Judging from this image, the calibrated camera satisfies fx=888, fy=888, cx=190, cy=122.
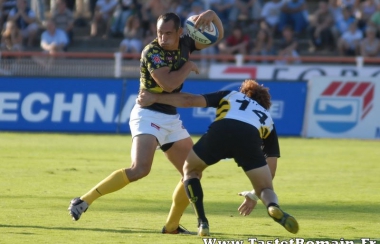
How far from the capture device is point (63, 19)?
27.1m

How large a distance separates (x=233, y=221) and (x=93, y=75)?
13897mm

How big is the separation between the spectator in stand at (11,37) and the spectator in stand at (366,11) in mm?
9986

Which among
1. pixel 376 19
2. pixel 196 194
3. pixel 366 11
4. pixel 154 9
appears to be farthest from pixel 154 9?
pixel 196 194

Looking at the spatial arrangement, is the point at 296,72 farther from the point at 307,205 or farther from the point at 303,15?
the point at 307,205

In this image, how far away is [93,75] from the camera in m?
22.8

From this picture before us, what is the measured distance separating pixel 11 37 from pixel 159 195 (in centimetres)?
1586

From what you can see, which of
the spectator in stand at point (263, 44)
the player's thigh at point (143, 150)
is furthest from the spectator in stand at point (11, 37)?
the player's thigh at point (143, 150)

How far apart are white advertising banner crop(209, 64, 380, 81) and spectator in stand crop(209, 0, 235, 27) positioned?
4030 millimetres

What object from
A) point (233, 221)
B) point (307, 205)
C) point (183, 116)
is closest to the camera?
point (233, 221)

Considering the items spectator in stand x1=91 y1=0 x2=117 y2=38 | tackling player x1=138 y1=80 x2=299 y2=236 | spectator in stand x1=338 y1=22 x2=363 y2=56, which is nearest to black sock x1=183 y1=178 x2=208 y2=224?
tackling player x1=138 y1=80 x2=299 y2=236

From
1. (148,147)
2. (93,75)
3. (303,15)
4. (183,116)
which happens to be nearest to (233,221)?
(148,147)

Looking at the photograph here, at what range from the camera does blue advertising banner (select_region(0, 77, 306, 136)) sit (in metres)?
20.6

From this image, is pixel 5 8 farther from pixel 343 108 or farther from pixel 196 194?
pixel 196 194

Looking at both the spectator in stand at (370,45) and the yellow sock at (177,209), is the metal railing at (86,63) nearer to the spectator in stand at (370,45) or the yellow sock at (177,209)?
the spectator in stand at (370,45)
